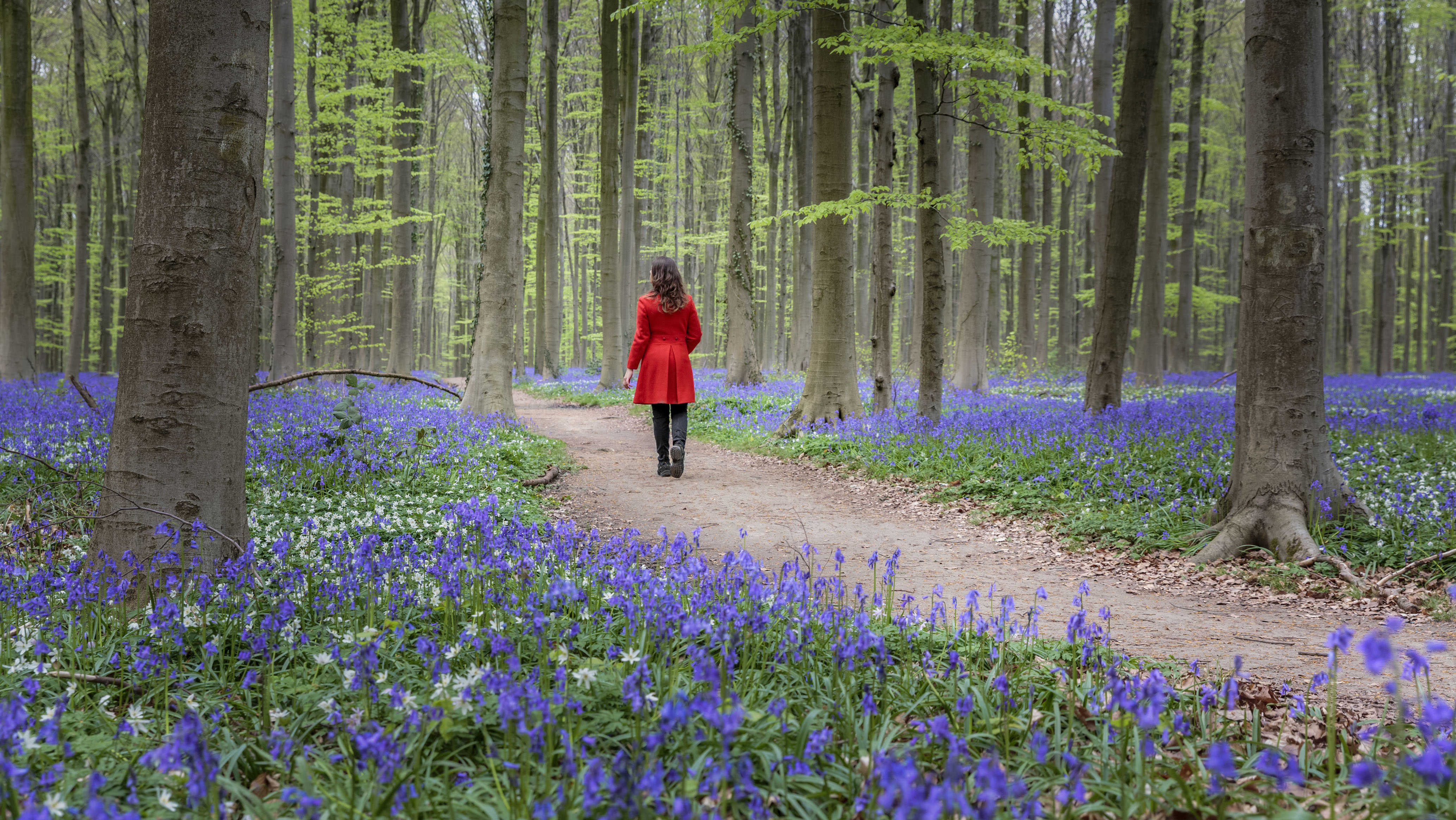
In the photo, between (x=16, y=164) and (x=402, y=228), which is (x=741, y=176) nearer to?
(x=402, y=228)

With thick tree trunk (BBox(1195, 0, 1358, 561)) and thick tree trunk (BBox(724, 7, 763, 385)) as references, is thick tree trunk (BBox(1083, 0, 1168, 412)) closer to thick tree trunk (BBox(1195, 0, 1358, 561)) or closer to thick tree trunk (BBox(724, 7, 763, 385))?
thick tree trunk (BBox(1195, 0, 1358, 561))

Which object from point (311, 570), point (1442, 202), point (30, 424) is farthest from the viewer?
point (1442, 202)

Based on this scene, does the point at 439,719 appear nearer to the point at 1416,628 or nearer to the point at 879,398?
the point at 1416,628

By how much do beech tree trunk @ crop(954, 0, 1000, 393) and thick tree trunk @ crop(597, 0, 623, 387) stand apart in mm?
8370

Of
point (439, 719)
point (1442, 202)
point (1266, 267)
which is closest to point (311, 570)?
point (439, 719)

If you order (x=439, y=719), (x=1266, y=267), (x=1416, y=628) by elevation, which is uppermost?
(x=1266, y=267)

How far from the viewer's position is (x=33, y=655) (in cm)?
276

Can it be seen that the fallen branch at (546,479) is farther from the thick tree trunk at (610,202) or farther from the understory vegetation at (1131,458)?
the thick tree trunk at (610,202)

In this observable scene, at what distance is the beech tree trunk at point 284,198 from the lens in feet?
39.7

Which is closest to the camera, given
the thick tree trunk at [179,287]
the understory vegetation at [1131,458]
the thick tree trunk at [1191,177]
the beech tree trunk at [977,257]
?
the thick tree trunk at [179,287]

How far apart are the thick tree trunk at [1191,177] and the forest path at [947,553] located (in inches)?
609

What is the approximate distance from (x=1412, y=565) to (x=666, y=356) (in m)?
6.39

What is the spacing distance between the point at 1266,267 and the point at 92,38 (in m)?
31.9

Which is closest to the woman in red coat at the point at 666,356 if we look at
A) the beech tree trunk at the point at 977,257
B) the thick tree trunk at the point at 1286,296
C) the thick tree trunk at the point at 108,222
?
the thick tree trunk at the point at 1286,296
